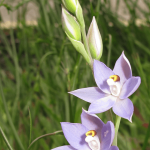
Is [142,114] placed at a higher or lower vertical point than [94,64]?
lower

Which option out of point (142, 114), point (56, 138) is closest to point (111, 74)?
point (56, 138)

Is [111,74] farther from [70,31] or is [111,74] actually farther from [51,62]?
[51,62]

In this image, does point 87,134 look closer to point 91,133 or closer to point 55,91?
point 91,133

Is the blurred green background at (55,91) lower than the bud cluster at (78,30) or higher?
lower

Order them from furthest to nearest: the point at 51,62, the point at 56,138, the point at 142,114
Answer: the point at 51,62 → the point at 142,114 → the point at 56,138

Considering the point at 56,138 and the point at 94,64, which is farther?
the point at 56,138

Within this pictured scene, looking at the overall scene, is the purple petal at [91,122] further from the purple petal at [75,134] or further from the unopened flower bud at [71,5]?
the unopened flower bud at [71,5]

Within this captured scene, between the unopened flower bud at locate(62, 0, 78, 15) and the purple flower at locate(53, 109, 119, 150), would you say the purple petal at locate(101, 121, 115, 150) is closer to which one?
the purple flower at locate(53, 109, 119, 150)

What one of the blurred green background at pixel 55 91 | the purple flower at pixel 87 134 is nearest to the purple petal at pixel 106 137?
the purple flower at pixel 87 134
